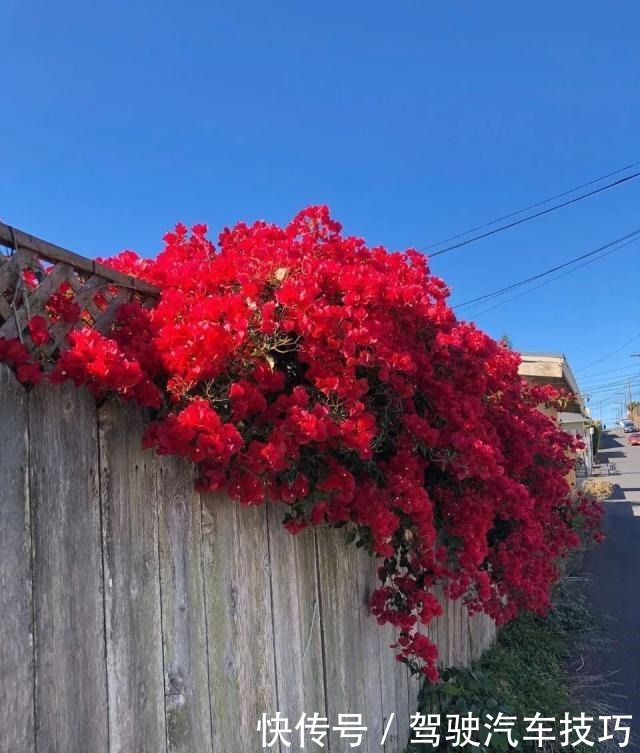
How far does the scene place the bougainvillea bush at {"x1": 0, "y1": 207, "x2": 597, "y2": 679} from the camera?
1841 millimetres

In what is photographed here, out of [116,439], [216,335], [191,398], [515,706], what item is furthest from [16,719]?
[515,706]

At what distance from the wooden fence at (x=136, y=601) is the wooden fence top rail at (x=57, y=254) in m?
0.31

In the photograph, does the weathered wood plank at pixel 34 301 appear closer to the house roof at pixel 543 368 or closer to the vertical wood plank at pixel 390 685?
the vertical wood plank at pixel 390 685

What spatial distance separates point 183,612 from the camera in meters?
2.01

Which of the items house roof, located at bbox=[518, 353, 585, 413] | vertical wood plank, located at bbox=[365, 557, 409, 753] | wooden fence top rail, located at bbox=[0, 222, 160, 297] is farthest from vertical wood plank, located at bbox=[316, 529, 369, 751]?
house roof, located at bbox=[518, 353, 585, 413]

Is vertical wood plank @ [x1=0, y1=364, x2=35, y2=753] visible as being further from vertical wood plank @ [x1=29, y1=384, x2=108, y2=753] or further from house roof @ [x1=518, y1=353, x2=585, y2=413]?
house roof @ [x1=518, y1=353, x2=585, y2=413]

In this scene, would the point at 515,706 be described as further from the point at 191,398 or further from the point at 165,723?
the point at 191,398

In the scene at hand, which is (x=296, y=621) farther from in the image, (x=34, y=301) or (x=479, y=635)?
(x=479, y=635)

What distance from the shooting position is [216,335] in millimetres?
1845

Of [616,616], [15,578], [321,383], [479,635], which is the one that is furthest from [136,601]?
[616,616]

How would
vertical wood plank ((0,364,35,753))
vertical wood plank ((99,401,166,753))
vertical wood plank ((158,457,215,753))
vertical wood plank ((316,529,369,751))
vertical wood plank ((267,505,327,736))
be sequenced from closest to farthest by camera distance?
1. vertical wood plank ((0,364,35,753))
2. vertical wood plank ((99,401,166,753))
3. vertical wood plank ((158,457,215,753))
4. vertical wood plank ((267,505,327,736))
5. vertical wood plank ((316,529,369,751))

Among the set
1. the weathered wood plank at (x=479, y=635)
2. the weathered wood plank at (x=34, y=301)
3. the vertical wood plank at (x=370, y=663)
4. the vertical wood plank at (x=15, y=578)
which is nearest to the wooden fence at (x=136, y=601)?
the vertical wood plank at (x=15, y=578)

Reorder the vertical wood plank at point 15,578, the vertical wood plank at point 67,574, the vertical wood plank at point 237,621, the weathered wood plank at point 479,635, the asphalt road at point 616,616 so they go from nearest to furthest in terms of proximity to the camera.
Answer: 1. the vertical wood plank at point 15,578
2. the vertical wood plank at point 67,574
3. the vertical wood plank at point 237,621
4. the asphalt road at point 616,616
5. the weathered wood plank at point 479,635

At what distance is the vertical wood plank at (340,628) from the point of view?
272 centimetres
